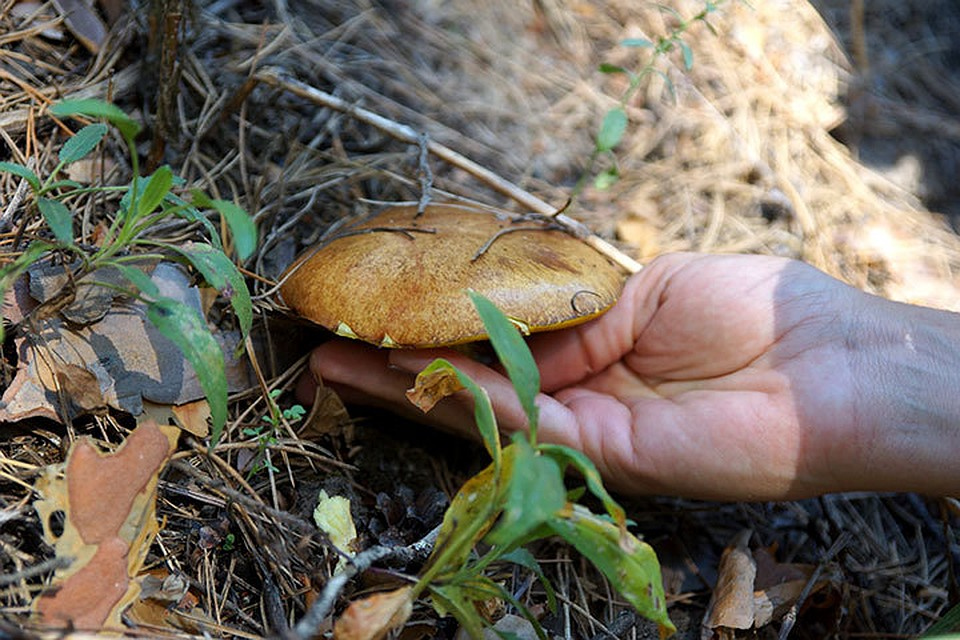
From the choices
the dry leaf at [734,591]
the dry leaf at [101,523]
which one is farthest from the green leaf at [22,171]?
the dry leaf at [734,591]

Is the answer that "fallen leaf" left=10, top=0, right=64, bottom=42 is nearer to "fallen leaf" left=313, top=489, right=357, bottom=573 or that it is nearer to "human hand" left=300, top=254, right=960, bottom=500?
"human hand" left=300, top=254, right=960, bottom=500

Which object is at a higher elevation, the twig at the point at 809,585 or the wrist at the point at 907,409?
the wrist at the point at 907,409

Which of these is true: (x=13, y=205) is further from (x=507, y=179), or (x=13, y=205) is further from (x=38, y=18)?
(x=507, y=179)

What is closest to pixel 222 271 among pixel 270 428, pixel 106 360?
pixel 106 360

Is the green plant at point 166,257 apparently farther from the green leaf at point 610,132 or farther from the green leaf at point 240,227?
the green leaf at point 610,132

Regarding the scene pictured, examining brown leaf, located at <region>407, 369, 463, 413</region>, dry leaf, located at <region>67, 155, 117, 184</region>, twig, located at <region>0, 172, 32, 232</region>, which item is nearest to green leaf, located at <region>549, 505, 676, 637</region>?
brown leaf, located at <region>407, 369, 463, 413</region>

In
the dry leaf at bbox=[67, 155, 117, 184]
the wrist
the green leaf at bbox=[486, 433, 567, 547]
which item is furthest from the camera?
the dry leaf at bbox=[67, 155, 117, 184]
